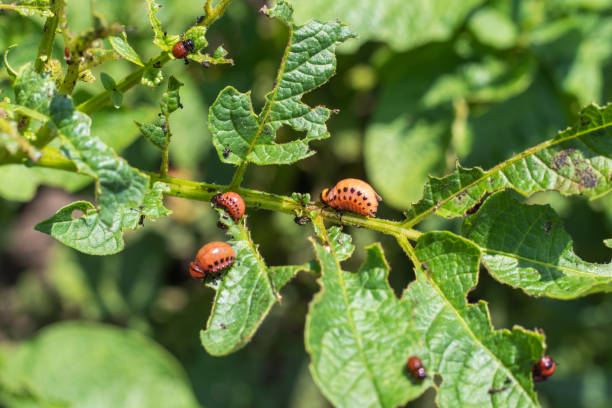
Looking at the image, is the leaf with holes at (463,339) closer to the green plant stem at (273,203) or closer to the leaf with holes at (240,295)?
the green plant stem at (273,203)

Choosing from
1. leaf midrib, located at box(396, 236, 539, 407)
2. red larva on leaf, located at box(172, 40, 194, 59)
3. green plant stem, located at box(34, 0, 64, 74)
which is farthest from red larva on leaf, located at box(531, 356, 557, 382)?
green plant stem, located at box(34, 0, 64, 74)

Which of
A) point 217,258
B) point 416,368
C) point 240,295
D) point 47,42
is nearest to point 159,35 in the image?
point 47,42

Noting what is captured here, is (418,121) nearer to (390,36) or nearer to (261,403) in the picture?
(390,36)

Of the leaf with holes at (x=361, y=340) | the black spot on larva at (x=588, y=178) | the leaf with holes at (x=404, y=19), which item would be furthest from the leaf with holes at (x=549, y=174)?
the leaf with holes at (x=404, y=19)

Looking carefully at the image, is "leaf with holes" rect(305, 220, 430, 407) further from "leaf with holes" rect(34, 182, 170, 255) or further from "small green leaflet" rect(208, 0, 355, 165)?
"leaf with holes" rect(34, 182, 170, 255)

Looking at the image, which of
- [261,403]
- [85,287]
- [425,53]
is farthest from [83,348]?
[425,53]

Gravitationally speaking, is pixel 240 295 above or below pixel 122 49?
below

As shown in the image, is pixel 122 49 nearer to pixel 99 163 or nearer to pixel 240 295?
pixel 99 163
